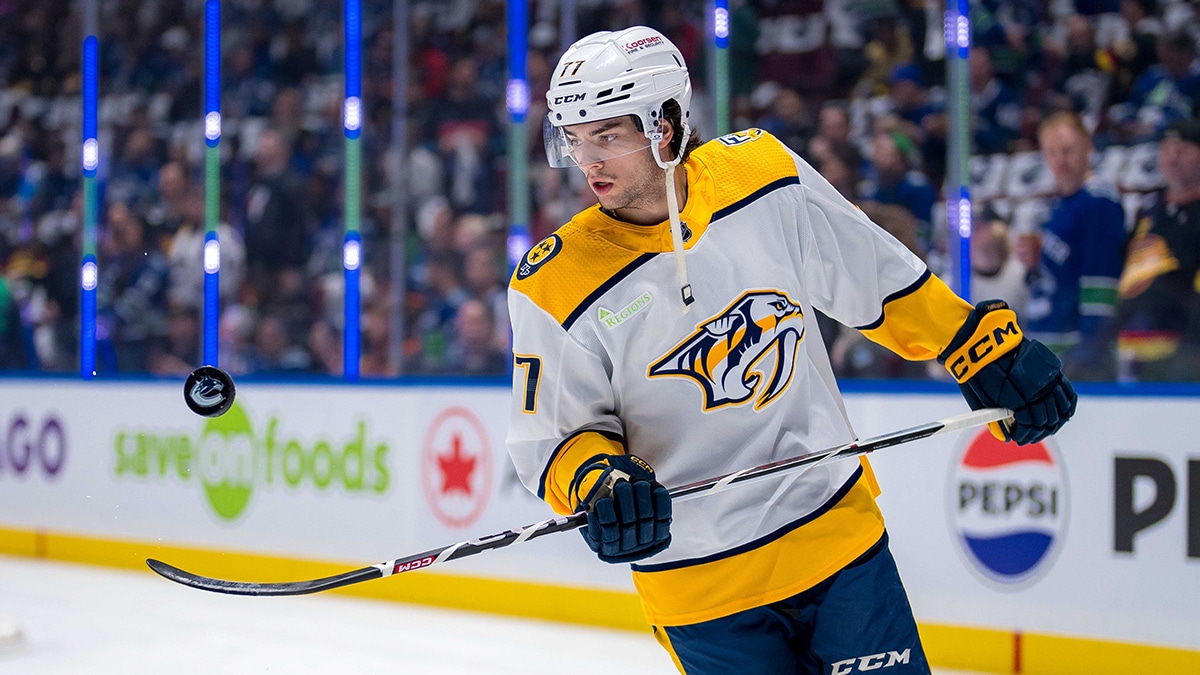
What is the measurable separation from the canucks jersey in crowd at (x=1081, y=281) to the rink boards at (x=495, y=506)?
21cm

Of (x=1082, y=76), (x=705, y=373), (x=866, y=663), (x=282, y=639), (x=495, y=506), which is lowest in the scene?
(x=282, y=639)

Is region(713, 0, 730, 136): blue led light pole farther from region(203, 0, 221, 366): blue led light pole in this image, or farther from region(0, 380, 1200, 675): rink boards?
region(203, 0, 221, 366): blue led light pole

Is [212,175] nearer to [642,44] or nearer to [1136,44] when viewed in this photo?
[1136,44]

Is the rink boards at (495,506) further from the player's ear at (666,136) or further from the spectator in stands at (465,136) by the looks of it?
the player's ear at (666,136)

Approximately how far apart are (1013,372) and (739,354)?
0.38 m

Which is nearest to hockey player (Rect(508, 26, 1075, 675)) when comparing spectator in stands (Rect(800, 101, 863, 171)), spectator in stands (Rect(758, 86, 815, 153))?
spectator in stands (Rect(800, 101, 863, 171))

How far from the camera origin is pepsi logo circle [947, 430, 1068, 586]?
317 cm

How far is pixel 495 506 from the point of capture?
4.12 meters

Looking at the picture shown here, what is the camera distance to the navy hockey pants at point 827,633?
1.63m

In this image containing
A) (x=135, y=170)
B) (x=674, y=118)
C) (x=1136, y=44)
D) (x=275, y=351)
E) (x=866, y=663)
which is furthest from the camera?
(x=135, y=170)

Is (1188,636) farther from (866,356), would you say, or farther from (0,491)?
(0,491)

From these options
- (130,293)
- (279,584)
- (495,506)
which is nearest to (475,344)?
(495,506)

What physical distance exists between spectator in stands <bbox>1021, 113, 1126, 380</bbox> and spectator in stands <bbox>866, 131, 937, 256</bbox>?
315 mm

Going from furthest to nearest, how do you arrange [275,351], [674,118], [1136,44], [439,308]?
[275,351], [439,308], [1136,44], [674,118]
